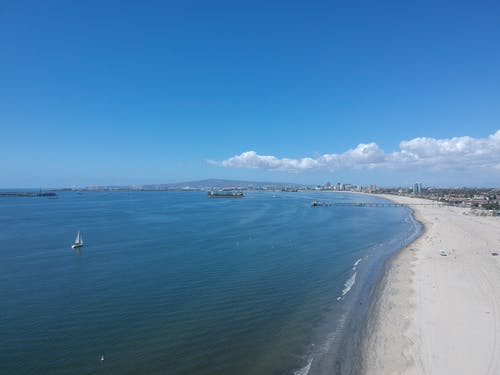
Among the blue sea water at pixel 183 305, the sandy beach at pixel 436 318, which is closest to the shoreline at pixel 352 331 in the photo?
the blue sea water at pixel 183 305

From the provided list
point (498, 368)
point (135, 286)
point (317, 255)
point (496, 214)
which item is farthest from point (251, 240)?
point (496, 214)

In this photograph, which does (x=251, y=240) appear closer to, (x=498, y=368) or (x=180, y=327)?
(x=180, y=327)

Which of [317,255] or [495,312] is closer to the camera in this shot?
[495,312]

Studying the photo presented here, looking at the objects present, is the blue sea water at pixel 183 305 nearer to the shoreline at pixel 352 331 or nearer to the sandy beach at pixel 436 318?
the shoreline at pixel 352 331

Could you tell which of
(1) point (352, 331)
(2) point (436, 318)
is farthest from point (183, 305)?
(2) point (436, 318)

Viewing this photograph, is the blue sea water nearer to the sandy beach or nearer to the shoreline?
the shoreline

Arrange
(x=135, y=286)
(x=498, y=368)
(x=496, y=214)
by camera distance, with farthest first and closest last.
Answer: (x=496, y=214), (x=135, y=286), (x=498, y=368)

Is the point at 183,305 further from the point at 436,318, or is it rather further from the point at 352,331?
the point at 436,318
